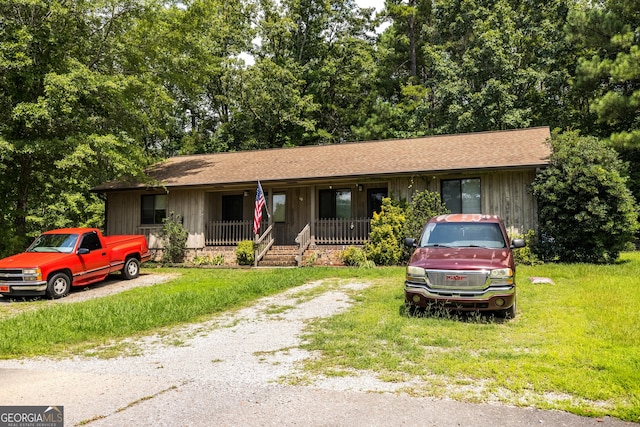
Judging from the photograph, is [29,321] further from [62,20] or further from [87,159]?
[62,20]

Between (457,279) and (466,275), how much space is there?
6.3 inches

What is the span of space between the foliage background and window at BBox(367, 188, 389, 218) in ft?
32.2

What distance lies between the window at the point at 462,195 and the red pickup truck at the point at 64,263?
11.3 metres

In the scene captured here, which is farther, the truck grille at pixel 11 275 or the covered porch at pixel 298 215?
the covered porch at pixel 298 215

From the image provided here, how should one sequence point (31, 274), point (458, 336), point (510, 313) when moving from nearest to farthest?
point (458, 336)
point (510, 313)
point (31, 274)

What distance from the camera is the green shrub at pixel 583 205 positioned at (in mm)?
13359

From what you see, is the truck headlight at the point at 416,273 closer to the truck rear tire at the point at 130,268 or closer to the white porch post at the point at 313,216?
the white porch post at the point at 313,216

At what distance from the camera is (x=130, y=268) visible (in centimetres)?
1459

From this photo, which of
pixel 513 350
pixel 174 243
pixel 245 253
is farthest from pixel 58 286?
pixel 513 350

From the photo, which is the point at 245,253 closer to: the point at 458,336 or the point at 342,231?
the point at 342,231

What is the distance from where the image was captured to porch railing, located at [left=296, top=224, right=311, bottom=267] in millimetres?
16664

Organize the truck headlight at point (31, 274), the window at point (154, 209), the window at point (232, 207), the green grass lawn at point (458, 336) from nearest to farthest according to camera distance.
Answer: the green grass lawn at point (458, 336), the truck headlight at point (31, 274), the window at point (154, 209), the window at point (232, 207)

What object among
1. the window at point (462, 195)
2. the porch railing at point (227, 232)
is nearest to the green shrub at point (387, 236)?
the window at point (462, 195)

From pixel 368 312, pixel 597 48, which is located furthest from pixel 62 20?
pixel 597 48
